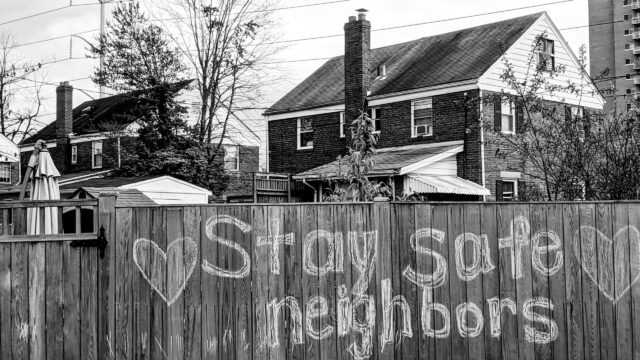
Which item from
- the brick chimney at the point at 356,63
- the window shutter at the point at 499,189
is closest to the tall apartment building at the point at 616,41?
the brick chimney at the point at 356,63

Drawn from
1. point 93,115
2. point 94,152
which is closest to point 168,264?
point 94,152

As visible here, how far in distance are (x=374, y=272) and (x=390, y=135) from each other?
2172 cm

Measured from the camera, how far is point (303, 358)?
621 cm

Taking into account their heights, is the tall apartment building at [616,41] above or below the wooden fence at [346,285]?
above

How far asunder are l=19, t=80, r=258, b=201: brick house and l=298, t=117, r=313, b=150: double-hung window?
184 inches

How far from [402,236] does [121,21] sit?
27.4m

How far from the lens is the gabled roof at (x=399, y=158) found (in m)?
23.4

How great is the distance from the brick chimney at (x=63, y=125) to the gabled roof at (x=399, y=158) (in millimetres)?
19501

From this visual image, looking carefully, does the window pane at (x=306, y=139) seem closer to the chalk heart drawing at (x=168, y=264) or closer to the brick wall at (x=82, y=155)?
the brick wall at (x=82, y=155)

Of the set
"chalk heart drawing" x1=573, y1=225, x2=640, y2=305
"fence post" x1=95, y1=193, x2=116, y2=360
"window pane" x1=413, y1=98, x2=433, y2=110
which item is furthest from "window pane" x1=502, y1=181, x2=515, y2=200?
"fence post" x1=95, y1=193, x2=116, y2=360

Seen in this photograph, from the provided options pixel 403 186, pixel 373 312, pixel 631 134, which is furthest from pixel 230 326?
pixel 403 186

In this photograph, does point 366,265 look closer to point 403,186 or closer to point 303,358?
point 303,358

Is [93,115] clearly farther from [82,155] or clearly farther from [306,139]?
[306,139]

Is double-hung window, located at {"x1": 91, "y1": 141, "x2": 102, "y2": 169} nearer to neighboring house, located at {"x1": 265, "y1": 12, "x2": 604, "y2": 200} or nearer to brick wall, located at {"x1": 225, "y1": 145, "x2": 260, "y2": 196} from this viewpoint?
brick wall, located at {"x1": 225, "y1": 145, "x2": 260, "y2": 196}
